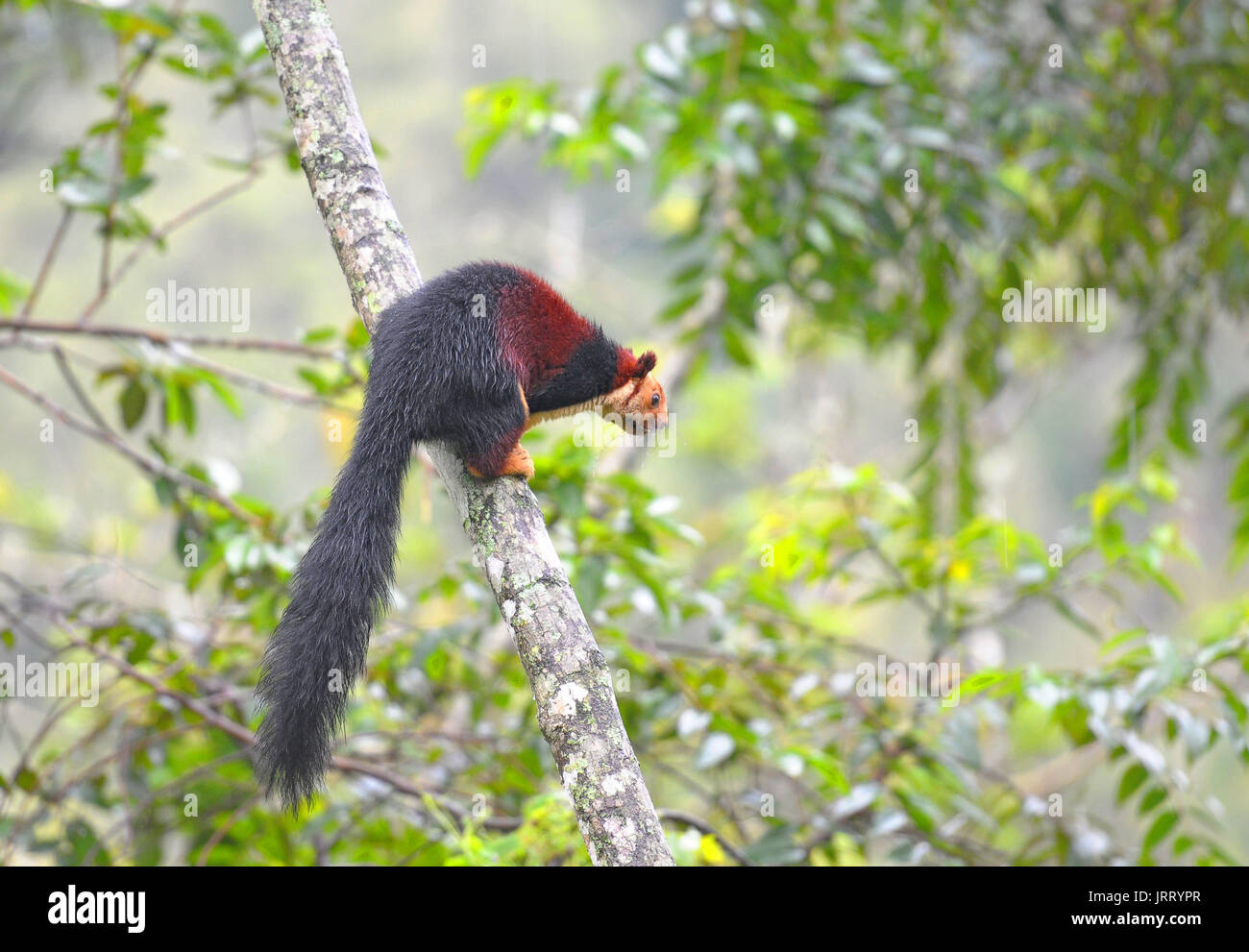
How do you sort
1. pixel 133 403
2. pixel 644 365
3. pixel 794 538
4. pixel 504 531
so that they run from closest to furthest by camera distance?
pixel 504 531 < pixel 644 365 < pixel 133 403 < pixel 794 538

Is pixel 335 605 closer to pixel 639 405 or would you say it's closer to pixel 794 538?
pixel 639 405

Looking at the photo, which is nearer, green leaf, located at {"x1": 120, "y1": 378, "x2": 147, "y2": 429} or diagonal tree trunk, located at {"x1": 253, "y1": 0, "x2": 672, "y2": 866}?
diagonal tree trunk, located at {"x1": 253, "y1": 0, "x2": 672, "y2": 866}

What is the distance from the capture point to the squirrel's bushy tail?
1.86m

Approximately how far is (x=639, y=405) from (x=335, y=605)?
1.13m

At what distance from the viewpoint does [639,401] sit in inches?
114

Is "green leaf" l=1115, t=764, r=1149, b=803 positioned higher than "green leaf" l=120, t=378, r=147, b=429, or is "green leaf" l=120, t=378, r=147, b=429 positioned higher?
"green leaf" l=120, t=378, r=147, b=429

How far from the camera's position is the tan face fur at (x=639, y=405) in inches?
113

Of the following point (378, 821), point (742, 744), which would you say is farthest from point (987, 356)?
point (378, 821)

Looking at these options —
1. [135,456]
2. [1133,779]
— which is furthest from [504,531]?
[1133,779]

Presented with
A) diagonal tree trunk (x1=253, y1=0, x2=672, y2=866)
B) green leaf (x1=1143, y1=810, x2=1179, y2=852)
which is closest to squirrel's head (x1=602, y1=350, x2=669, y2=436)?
diagonal tree trunk (x1=253, y1=0, x2=672, y2=866)

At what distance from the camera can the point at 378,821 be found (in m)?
3.31

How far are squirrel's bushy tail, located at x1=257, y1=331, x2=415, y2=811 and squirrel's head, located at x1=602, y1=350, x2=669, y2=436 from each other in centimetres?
76

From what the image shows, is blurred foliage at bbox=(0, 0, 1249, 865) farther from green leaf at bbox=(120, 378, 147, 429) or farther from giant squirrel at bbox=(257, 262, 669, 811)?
giant squirrel at bbox=(257, 262, 669, 811)

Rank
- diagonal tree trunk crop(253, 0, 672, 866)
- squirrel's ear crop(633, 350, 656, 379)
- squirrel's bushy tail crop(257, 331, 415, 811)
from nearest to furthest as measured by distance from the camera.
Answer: diagonal tree trunk crop(253, 0, 672, 866)
squirrel's bushy tail crop(257, 331, 415, 811)
squirrel's ear crop(633, 350, 656, 379)
